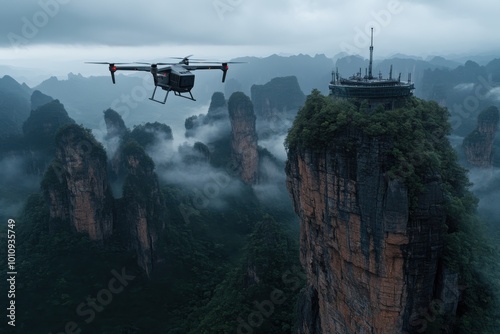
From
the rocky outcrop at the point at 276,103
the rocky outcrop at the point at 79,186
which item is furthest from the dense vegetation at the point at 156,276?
the rocky outcrop at the point at 276,103

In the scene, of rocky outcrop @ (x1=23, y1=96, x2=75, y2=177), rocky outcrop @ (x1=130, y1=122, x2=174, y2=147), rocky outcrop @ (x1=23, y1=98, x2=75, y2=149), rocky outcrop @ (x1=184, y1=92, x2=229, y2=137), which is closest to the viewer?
rocky outcrop @ (x1=130, y1=122, x2=174, y2=147)

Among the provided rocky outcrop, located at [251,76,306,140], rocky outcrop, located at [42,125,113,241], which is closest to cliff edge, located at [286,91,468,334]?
rocky outcrop, located at [42,125,113,241]

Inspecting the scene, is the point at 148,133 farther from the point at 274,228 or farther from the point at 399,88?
the point at 399,88

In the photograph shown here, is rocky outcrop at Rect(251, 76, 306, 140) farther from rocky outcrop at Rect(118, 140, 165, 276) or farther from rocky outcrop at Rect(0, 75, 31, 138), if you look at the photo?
rocky outcrop at Rect(118, 140, 165, 276)

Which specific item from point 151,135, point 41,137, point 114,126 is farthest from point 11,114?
point 151,135

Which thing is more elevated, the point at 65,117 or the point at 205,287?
the point at 65,117

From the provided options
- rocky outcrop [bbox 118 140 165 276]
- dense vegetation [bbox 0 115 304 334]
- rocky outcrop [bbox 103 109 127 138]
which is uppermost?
rocky outcrop [bbox 103 109 127 138]

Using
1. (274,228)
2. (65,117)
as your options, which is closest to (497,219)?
(274,228)

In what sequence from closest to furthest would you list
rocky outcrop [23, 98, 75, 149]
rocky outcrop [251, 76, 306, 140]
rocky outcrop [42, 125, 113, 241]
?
rocky outcrop [42, 125, 113, 241] < rocky outcrop [23, 98, 75, 149] < rocky outcrop [251, 76, 306, 140]
